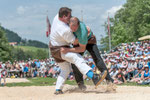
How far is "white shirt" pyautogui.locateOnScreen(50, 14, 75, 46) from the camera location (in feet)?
18.7

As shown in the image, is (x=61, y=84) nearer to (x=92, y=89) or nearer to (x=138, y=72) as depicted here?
(x=92, y=89)

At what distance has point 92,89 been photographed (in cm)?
697

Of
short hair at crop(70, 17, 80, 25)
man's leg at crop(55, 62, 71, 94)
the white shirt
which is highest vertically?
short hair at crop(70, 17, 80, 25)

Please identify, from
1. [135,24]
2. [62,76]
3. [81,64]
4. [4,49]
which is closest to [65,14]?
[81,64]

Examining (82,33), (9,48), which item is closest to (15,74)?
(82,33)

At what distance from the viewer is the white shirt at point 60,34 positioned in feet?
18.7

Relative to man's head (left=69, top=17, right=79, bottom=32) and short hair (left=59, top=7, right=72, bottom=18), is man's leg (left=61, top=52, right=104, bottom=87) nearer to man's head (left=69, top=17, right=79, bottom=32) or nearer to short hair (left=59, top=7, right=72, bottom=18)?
man's head (left=69, top=17, right=79, bottom=32)

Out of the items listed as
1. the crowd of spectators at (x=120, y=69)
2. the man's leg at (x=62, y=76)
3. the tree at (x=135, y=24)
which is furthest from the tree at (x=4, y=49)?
the man's leg at (x=62, y=76)

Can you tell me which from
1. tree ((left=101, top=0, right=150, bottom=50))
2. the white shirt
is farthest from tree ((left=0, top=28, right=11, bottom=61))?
the white shirt

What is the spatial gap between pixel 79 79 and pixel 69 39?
5.13ft

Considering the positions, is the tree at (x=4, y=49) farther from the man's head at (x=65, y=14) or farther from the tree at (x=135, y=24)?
the man's head at (x=65, y=14)

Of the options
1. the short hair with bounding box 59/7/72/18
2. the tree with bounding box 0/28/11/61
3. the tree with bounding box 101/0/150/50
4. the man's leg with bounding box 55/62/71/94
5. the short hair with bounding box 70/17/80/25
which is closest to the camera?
the short hair with bounding box 70/17/80/25

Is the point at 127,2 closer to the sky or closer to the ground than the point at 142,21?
closer to the sky

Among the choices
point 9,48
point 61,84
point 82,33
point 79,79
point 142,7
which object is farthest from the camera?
point 9,48
